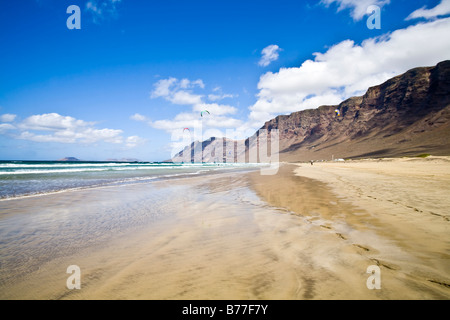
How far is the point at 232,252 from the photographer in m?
3.61

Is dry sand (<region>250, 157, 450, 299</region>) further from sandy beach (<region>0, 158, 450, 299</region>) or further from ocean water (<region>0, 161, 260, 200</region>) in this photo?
ocean water (<region>0, 161, 260, 200</region>)

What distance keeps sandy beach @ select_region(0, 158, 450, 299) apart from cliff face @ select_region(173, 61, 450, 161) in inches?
2685

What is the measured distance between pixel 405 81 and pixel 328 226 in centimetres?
14281

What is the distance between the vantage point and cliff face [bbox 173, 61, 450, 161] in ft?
233

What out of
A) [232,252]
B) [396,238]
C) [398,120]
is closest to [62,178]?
[232,252]

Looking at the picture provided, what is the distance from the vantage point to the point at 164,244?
4.08m

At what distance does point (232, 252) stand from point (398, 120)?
411ft

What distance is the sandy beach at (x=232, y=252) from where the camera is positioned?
2451mm

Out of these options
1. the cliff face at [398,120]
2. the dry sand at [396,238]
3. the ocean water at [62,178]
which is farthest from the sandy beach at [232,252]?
the cliff face at [398,120]

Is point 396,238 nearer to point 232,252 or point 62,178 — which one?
point 232,252

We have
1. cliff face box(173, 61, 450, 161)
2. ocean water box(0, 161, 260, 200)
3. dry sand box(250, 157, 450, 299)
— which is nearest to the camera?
dry sand box(250, 157, 450, 299)

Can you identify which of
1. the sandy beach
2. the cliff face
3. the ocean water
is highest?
the cliff face

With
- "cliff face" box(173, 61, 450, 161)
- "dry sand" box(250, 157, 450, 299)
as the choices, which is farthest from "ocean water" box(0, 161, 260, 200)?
"cliff face" box(173, 61, 450, 161)
